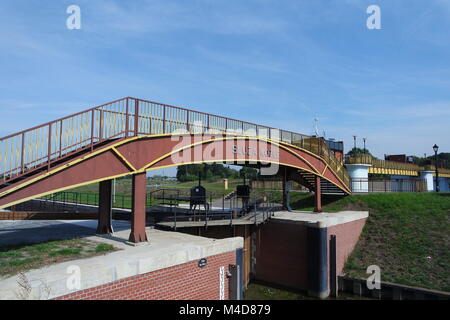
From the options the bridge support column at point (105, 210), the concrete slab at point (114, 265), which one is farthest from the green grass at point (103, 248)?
the bridge support column at point (105, 210)

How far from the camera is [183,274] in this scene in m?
9.18

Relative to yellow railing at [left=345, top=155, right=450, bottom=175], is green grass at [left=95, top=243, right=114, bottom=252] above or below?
below

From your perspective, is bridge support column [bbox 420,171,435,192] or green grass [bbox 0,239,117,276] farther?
bridge support column [bbox 420,171,435,192]

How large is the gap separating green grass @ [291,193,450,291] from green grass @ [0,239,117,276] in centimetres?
1335

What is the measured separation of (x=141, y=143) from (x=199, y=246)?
172 inches

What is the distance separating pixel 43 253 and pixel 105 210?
12.4 ft

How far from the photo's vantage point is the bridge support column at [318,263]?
52.0 feet

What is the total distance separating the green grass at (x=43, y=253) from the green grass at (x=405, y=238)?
13.3 metres

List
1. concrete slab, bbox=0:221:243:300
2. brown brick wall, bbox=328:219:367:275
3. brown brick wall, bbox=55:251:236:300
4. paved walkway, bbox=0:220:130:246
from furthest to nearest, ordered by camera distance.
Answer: brown brick wall, bbox=328:219:367:275, paved walkway, bbox=0:220:130:246, brown brick wall, bbox=55:251:236:300, concrete slab, bbox=0:221:243:300

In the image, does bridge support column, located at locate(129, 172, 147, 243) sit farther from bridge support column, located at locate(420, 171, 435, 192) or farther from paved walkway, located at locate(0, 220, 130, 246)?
bridge support column, located at locate(420, 171, 435, 192)

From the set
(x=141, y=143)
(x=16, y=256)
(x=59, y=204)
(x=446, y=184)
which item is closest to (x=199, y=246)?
(x=141, y=143)

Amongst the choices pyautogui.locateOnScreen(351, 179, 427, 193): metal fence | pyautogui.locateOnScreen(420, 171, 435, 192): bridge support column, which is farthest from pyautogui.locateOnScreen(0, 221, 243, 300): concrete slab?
pyautogui.locateOnScreen(420, 171, 435, 192): bridge support column

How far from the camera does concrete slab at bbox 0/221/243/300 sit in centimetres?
633

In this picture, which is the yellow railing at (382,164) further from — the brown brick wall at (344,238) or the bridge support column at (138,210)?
the bridge support column at (138,210)
